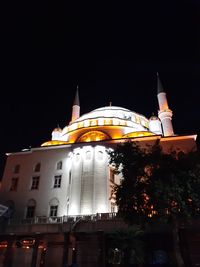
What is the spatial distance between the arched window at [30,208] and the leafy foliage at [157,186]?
15694 millimetres

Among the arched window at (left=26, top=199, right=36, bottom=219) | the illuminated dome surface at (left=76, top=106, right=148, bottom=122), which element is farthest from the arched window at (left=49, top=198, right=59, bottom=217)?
the illuminated dome surface at (left=76, top=106, right=148, bottom=122)

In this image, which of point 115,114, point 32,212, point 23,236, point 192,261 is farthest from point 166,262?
point 115,114

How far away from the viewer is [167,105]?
40719 mm

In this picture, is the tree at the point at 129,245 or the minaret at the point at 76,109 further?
the minaret at the point at 76,109

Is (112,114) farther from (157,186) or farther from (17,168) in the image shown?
(157,186)

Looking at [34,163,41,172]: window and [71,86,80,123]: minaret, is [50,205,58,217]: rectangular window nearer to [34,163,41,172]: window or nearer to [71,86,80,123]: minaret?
[34,163,41,172]: window

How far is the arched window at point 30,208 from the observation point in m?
30.5

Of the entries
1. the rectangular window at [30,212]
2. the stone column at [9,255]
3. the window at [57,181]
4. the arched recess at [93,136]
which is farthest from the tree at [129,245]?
the arched recess at [93,136]

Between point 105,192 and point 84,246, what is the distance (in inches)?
284

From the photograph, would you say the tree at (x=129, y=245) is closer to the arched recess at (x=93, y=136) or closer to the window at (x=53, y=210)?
the window at (x=53, y=210)

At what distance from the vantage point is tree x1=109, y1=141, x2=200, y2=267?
16812 millimetres

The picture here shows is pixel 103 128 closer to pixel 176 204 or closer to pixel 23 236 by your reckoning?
pixel 23 236

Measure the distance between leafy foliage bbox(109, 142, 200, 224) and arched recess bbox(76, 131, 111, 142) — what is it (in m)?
14.1

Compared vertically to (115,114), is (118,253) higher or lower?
lower
